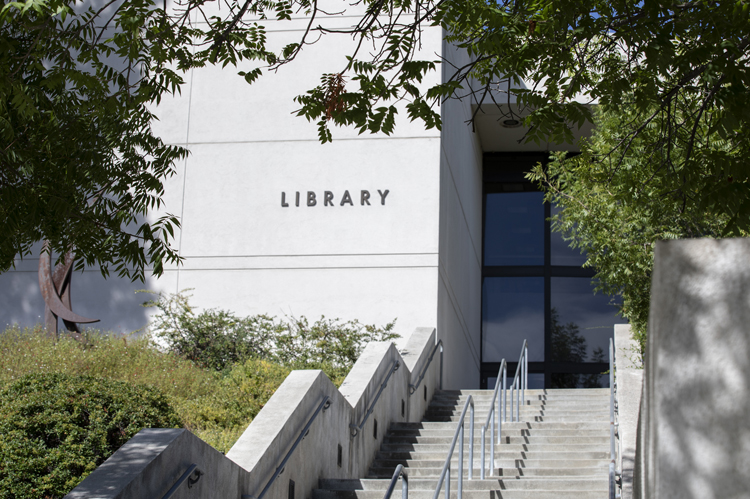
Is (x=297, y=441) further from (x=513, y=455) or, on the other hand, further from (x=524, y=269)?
(x=524, y=269)

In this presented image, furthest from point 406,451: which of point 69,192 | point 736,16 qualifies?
point 736,16

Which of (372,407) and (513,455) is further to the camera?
(372,407)

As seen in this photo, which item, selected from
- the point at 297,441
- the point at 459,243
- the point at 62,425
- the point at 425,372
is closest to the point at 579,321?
the point at 459,243

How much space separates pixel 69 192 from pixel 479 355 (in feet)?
54.7

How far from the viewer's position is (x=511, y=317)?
20938 millimetres

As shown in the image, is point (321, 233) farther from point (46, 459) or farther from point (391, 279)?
point (46, 459)

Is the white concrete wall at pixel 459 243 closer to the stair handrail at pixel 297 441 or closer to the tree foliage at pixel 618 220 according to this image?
the tree foliage at pixel 618 220

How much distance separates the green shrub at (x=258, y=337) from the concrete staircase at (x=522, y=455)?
1694 mm

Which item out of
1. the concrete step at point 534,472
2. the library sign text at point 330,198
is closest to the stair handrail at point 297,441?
the concrete step at point 534,472

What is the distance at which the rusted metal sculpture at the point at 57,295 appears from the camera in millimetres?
12867

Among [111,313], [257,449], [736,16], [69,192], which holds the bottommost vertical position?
[257,449]

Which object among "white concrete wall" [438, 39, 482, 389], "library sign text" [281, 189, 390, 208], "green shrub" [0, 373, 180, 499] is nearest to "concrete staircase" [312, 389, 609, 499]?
"green shrub" [0, 373, 180, 499]

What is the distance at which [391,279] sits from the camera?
506 inches

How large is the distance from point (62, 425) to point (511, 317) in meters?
16.4
